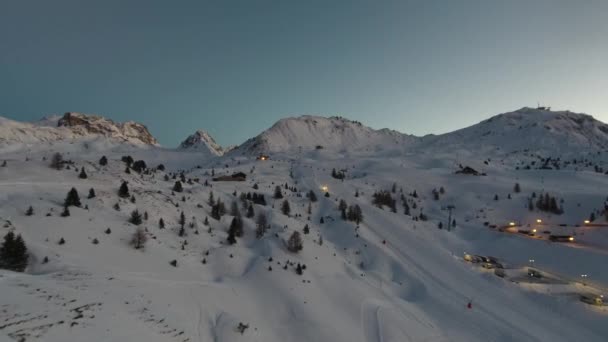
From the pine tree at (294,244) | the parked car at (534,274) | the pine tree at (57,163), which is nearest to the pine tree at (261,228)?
the pine tree at (294,244)

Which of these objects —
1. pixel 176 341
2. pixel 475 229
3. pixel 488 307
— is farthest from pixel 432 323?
pixel 475 229

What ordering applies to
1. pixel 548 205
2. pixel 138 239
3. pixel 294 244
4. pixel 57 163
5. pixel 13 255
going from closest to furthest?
pixel 13 255, pixel 138 239, pixel 294 244, pixel 57 163, pixel 548 205

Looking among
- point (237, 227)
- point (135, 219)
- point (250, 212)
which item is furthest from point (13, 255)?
point (250, 212)

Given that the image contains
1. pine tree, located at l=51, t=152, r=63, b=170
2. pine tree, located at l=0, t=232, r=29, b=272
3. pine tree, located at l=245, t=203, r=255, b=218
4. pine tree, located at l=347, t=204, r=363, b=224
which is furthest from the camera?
pine tree, located at l=347, t=204, r=363, b=224

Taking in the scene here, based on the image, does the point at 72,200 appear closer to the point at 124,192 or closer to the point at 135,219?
the point at 135,219

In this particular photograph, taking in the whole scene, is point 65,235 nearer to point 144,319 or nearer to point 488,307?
point 144,319

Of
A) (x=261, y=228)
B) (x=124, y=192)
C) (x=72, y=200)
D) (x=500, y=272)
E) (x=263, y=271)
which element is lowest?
(x=500, y=272)

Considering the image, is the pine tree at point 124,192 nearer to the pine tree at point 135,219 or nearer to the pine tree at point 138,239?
the pine tree at point 135,219

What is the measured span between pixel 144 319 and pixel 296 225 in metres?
38.7

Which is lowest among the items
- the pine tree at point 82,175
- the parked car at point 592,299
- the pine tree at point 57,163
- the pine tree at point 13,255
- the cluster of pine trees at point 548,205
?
the parked car at point 592,299

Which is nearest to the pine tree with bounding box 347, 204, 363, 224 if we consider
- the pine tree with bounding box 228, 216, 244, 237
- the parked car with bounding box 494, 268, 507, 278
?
the pine tree with bounding box 228, 216, 244, 237

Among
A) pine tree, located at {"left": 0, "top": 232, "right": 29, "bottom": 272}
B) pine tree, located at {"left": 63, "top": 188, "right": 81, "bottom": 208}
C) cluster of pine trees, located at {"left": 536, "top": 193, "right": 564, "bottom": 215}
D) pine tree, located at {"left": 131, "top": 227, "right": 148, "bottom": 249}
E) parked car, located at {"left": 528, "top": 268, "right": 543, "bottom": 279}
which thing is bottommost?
parked car, located at {"left": 528, "top": 268, "right": 543, "bottom": 279}

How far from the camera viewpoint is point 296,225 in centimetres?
6041

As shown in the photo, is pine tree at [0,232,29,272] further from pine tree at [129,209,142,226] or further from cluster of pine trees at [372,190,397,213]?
cluster of pine trees at [372,190,397,213]
